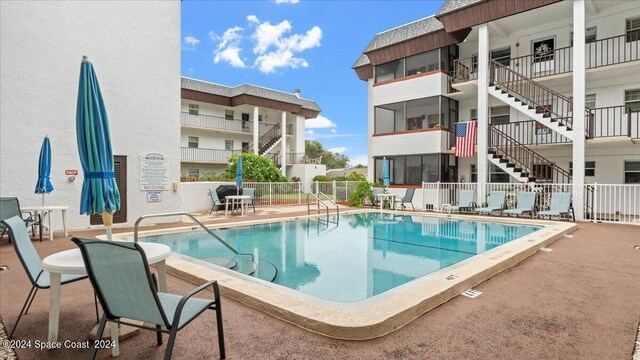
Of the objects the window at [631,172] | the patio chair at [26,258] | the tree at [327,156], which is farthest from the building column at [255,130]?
the patio chair at [26,258]

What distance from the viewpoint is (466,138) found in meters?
15.1

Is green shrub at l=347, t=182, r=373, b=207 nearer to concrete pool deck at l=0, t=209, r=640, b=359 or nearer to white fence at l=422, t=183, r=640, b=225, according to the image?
white fence at l=422, t=183, r=640, b=225

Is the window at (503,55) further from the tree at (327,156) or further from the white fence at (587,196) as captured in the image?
the tree at (327,156)

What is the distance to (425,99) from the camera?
17.7m

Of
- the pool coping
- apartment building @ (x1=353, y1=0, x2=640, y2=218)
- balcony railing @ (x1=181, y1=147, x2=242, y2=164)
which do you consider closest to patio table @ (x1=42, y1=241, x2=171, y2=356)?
the pool coping

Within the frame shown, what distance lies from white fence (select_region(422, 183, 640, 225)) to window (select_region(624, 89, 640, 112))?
3210 millimetres

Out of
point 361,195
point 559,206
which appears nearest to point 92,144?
point 559,206

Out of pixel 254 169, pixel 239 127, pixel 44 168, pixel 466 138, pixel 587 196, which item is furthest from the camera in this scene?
pixel 239 127

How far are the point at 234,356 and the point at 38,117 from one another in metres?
10.2

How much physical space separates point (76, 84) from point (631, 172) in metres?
20.4

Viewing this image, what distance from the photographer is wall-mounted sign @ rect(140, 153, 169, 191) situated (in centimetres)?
1120

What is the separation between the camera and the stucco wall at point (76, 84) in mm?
9148

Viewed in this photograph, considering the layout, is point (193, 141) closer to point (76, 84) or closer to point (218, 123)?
point (218, 123)

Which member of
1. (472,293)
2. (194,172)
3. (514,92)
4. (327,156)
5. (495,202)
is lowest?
(472,293)
